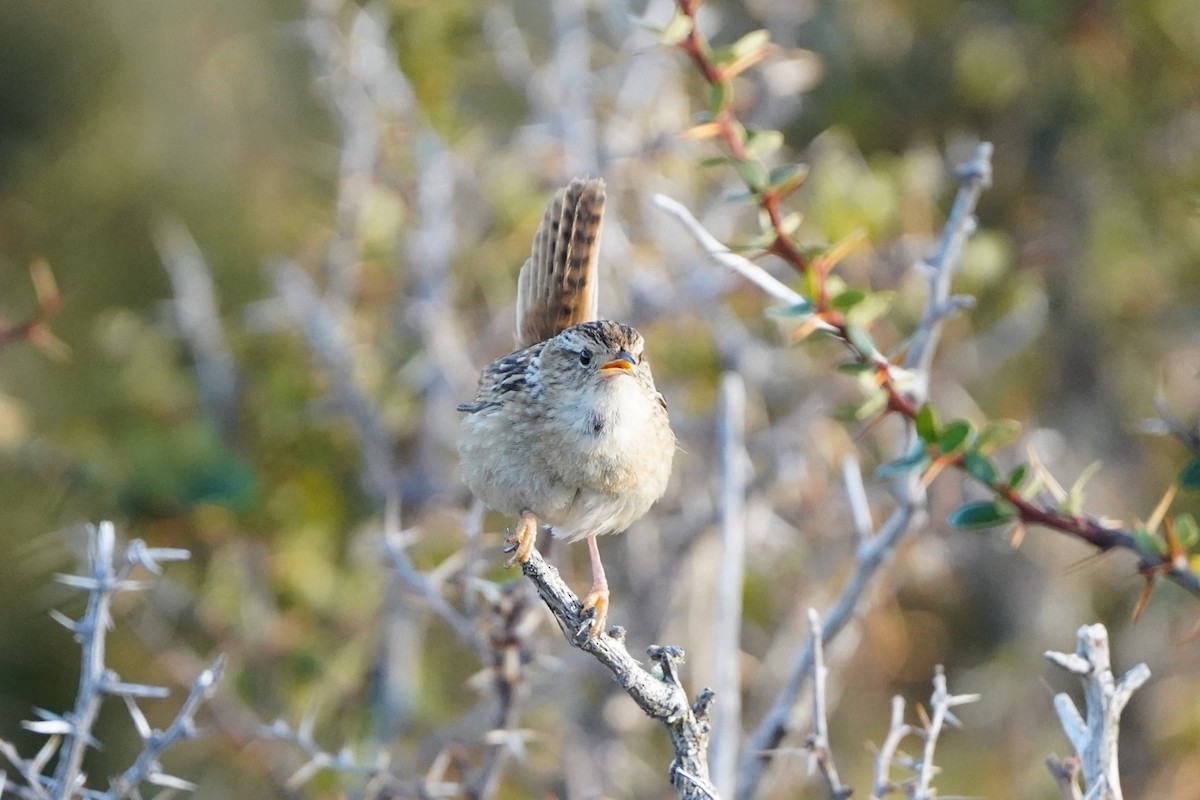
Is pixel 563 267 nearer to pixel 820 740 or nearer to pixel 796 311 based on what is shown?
pixel 796 311

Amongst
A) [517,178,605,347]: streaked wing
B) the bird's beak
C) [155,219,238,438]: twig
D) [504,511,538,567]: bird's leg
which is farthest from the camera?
[155,219,238,438]: twig

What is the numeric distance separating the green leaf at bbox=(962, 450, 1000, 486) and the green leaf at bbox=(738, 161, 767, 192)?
2.32 feet

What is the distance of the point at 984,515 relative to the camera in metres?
2.91

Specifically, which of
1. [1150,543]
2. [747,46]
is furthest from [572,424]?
[1150,543]

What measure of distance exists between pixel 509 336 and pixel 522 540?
112 inches

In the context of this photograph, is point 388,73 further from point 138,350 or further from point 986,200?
point 986,200

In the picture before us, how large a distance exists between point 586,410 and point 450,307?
7.66 ft

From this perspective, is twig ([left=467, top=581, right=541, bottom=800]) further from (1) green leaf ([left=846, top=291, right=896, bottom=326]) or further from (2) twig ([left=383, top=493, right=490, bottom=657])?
(1) green leaf ([left=846, top=291, right=896, bottom=326])

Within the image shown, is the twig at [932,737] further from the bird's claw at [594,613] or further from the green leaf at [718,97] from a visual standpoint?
the green leaf at [718,97]

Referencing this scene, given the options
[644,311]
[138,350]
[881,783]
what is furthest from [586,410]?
[138,350]

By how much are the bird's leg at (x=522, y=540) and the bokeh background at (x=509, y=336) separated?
142 millimetres

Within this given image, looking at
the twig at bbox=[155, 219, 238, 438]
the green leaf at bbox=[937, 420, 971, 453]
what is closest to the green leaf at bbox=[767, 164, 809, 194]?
the green leaf at bbox=[937, 420, 971, 453]

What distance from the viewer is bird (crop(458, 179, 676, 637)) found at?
3.54 m

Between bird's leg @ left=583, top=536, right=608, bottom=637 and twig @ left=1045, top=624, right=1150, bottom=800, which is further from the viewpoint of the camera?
bird's leg @ left=583, top=536, right=608, bottom=637
